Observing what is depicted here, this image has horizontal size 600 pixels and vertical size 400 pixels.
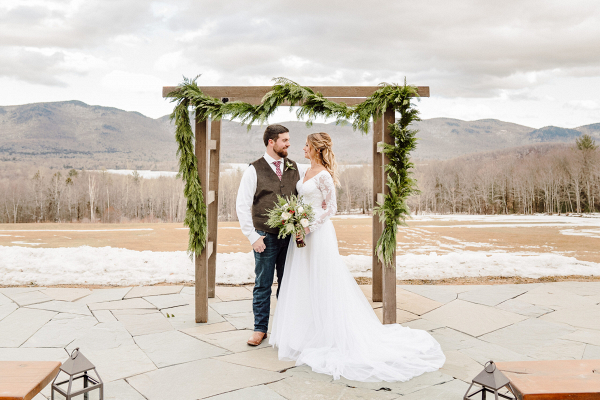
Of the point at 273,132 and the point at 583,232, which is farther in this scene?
the point at 583,232

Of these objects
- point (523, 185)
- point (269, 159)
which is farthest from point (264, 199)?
point (523, 185)

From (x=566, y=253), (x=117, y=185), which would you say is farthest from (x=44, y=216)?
(x=566, y=253)

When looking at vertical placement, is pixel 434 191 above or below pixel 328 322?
above

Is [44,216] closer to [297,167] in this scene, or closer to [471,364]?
[297,167]

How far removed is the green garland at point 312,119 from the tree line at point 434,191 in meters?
10.5

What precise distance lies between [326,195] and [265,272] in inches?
38.2

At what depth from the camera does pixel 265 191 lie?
147 inches

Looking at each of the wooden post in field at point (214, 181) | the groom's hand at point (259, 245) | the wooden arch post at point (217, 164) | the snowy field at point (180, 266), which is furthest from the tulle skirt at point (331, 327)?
the snowy field at point (180, 266)

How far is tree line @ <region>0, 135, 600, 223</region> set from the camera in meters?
14.7

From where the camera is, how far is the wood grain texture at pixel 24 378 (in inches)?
73.3

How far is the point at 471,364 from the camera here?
3311mm

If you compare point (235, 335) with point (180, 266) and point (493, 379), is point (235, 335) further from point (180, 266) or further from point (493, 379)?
point (180, 266)

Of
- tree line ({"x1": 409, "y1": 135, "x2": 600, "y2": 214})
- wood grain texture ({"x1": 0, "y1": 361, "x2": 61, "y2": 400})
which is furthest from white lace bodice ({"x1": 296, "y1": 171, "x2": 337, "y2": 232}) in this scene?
tree line ({"x1": 409, "y1": 135, "x2": 600, "y2": 214})

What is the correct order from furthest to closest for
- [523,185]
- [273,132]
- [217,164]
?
[523,185], [217,164], [273,132]
